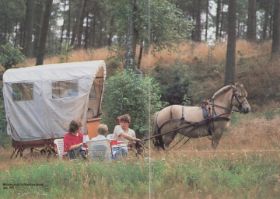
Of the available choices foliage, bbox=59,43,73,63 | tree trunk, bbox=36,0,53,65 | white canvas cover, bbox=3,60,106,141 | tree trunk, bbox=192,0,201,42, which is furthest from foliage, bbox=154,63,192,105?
tree trunk, bbox=192,0,201,42

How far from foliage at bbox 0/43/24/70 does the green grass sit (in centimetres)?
1575

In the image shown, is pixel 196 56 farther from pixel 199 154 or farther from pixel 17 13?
pixel 199 154

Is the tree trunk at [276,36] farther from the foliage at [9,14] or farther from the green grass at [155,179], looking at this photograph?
the green grass at [155,179]

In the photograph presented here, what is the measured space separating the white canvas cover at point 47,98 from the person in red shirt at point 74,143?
3322mm

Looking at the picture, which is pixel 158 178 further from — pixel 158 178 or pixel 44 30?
pixel 44 30

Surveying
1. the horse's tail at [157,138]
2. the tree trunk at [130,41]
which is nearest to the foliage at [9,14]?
the tree trunk at [130,41]

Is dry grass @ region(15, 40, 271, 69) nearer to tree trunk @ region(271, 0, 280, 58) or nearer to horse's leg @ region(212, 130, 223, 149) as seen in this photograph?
tree trunk @ region(271, 0, 280, 58)

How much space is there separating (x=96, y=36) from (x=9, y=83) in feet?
156

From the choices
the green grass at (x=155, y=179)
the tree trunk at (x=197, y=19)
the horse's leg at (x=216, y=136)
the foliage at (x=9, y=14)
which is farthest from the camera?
the tree trunk at (x=197, y=19)

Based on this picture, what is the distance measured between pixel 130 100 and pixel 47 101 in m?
3.35

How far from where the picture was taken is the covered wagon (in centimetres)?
1750

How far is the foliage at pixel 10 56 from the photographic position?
2667cm

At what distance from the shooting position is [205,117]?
15.8m

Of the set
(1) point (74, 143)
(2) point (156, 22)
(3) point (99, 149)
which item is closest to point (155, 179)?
(3) point (99, 149)
